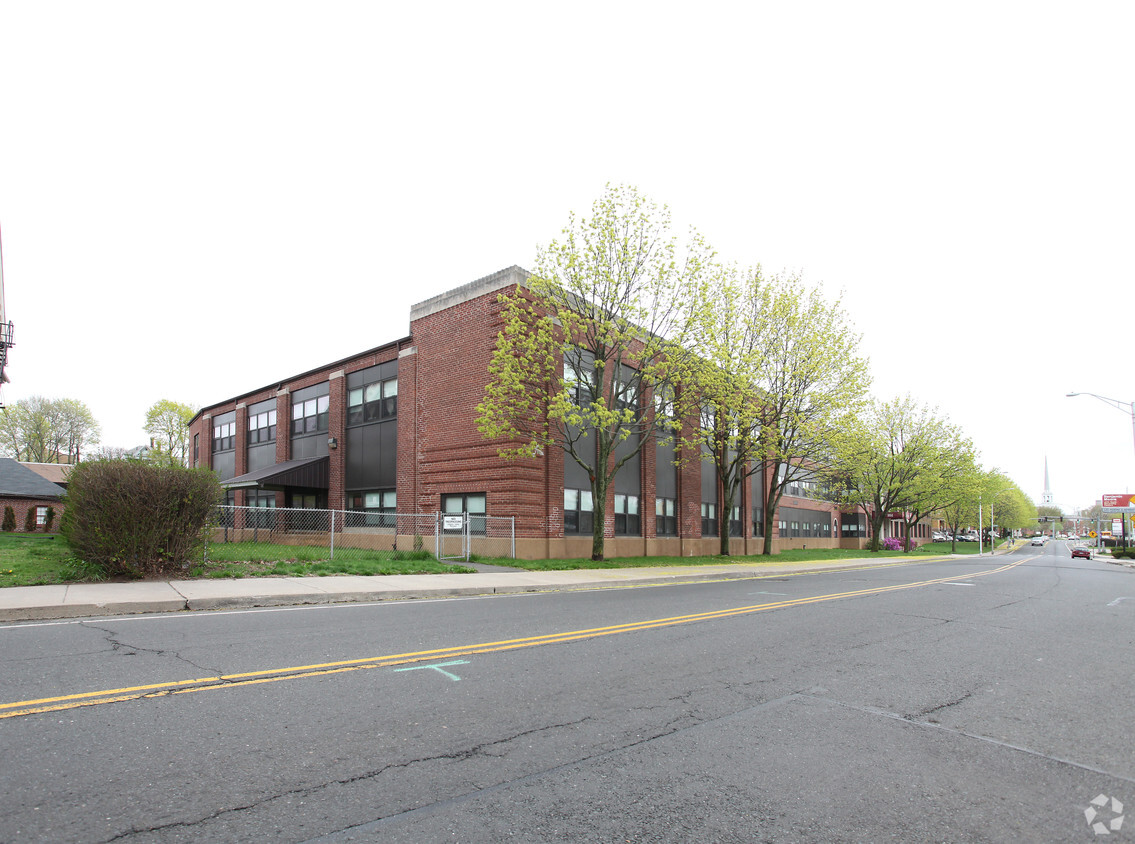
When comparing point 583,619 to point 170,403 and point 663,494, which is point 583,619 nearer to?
point 663,494

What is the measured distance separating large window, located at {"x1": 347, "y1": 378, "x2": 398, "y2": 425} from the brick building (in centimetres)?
7

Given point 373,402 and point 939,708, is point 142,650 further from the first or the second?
point 373,402

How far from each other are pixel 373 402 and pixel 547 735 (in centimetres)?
2696

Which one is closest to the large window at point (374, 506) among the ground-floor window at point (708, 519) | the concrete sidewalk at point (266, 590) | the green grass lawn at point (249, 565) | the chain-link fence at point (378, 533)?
the chain-link fence at point (378, 533)

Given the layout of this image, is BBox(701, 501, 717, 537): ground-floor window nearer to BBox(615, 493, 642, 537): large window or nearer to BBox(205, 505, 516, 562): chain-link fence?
BBox(615, 493, 642, 537): large window

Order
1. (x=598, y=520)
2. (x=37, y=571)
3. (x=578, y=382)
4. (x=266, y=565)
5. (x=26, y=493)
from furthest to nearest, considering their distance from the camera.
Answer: (x=26, y=493)
(x=578, y=382)
(x=598, y=520)
(x=266, y=565)
(x=37, y=571)

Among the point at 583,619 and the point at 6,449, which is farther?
the point at 6,449

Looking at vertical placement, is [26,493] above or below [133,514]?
below

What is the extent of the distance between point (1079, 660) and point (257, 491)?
34.6 metres

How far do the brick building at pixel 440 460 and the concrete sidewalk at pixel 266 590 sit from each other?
597 cm

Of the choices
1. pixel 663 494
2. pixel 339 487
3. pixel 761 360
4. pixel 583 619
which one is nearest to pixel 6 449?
pixel 339 487

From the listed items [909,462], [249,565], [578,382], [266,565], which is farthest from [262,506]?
[909,462]

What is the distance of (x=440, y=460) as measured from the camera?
85.6ft

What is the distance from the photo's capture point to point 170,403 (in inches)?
2800
